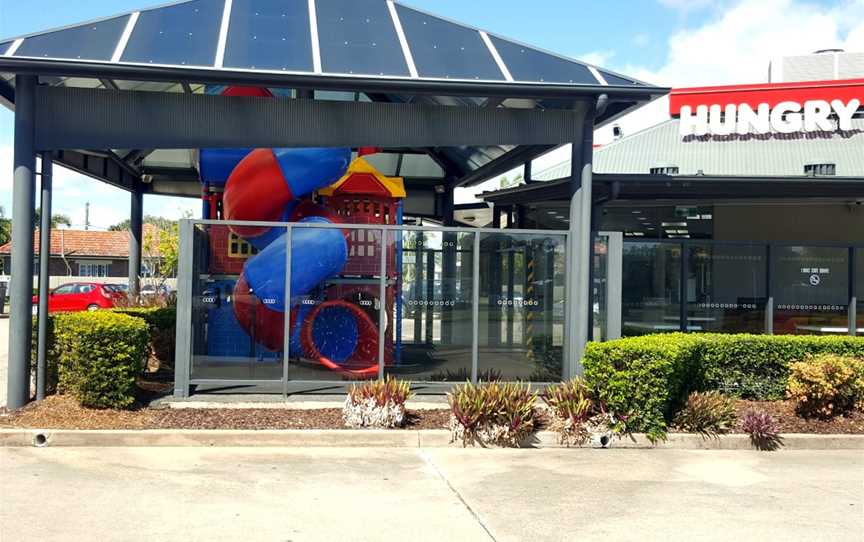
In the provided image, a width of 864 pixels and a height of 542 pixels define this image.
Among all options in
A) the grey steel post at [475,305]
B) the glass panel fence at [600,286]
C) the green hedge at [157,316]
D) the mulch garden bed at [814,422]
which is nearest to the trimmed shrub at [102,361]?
the green hedge at [157,316]

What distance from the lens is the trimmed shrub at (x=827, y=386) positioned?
9852 millimetres

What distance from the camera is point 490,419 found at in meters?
8.91

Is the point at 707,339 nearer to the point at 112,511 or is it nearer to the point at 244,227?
the point at 244,227

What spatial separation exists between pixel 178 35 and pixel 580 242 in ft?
18.8

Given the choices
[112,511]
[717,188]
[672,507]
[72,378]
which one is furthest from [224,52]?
[717,188]

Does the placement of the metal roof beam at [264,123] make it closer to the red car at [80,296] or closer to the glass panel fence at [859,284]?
the glass panel fence at [859,284]

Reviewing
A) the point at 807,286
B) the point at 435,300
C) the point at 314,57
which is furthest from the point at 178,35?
the point at 807,286

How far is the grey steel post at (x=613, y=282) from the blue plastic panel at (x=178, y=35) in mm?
5610

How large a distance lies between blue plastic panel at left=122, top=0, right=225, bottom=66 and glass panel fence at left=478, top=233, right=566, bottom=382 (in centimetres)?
428

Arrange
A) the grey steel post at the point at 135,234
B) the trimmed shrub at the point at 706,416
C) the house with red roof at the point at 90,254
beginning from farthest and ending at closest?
1. the house with red roof at the point at 90,254
2. the grey steel post at the point at 135,234
3. the trimmed shrub at the point at 706,416

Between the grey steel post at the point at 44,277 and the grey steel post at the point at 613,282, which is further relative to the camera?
→ the grey steel post at the point at 613,282

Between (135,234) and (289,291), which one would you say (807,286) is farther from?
(135,234)

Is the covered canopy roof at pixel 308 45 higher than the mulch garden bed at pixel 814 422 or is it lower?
higher

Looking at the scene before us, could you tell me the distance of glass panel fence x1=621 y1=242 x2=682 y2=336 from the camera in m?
13.2
